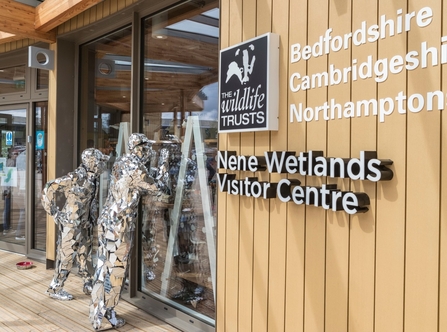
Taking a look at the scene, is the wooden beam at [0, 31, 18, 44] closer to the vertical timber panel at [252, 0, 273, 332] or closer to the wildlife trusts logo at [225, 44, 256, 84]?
the wildlife trusts logo at [225, 44, 256, 84]

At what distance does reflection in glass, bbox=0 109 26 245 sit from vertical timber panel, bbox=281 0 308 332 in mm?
4855

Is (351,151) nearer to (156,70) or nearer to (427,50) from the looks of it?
(427,50)

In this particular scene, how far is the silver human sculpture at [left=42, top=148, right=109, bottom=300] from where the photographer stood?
3.83 meters

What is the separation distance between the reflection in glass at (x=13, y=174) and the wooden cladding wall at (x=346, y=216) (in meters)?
4.42

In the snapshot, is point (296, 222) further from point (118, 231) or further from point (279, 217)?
point (118, 231)

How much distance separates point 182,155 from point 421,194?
85.2 inches

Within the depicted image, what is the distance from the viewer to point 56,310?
373 cm

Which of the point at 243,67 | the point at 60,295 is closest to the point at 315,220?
the point at 243,67

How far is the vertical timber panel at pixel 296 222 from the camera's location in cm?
221

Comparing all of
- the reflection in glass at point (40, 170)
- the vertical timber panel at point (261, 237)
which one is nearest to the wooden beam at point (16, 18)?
the reflection in glass at point (40, 170)

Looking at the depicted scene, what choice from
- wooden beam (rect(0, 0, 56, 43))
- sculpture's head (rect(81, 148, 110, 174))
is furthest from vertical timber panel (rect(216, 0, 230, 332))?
wooden beam (rect(0, 0, 56, 43))

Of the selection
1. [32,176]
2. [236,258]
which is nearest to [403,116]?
[236,258]

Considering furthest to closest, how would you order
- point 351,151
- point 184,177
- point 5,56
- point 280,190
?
1. point 5,56
2. point 184,177
3. point 280,190
4. point 351,151

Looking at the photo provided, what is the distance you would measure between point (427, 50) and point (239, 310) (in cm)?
176
